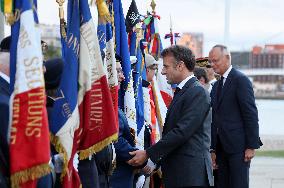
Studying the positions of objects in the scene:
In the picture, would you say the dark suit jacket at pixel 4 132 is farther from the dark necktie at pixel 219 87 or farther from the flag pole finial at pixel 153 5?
the flag pole finial at pixel 153 5

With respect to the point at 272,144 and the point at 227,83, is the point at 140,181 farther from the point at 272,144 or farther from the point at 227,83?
the point at 272,144

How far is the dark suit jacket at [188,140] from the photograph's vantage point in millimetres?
4875

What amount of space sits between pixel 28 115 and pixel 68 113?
0.65 metres

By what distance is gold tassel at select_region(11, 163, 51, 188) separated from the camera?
Answer: 10.3ft

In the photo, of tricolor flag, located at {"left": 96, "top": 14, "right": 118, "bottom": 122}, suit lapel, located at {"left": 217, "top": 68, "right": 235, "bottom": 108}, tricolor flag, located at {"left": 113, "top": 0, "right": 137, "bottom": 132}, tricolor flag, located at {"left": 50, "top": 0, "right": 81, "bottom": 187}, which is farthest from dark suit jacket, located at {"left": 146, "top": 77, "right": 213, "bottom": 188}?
suit lapel, located at {"left": 217, "top": 68, "right": 235, "bottom": 108}

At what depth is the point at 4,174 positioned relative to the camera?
318cm

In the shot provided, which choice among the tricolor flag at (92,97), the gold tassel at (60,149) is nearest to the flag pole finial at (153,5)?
the tricolor flag at (92,97)

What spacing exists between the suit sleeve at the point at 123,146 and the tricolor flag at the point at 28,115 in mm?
1809

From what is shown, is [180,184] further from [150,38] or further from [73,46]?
[150,38]

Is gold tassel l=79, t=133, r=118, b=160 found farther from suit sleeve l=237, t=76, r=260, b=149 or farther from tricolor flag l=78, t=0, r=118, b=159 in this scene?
suit sleeve l=237, t=76, r=260, b=149

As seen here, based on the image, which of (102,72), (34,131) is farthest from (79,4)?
(34,131)

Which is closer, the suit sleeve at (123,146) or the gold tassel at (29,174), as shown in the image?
the gold tassel at (29,174)

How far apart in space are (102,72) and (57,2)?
0.59 m

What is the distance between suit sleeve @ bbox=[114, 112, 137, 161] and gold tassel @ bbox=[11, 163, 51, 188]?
184 cm
